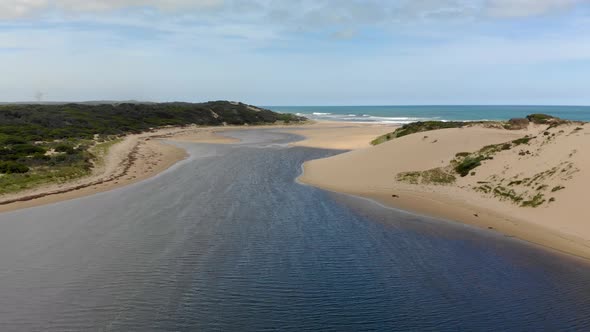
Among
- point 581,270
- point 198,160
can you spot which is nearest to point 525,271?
point 581,270

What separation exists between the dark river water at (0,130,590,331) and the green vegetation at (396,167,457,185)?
20.4 ft

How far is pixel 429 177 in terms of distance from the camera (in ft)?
89.5

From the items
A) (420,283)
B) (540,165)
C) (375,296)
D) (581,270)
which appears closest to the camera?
(375,296)

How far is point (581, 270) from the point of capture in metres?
13.4

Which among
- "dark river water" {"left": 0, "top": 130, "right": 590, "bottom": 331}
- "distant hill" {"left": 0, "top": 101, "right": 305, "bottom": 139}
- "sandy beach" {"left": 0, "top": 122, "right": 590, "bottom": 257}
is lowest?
"dark river water" {"left": 0, "top": 130, "right": 590, "bottom": 331}

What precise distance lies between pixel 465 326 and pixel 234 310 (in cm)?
519

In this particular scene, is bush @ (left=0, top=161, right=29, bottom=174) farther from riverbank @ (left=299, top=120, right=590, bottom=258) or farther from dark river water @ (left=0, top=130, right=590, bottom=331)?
riverbank @ (left=299, top=120, right=590, bottom=258)

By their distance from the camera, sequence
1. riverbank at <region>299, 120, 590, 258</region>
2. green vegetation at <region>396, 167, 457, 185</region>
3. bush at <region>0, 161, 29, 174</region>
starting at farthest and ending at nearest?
bush at <region>0, 161, 29, 174</region> < green vegetation at <region>396, 167, 457, 185</region> < riverbank at <region>299, 120, 590, 258</region>

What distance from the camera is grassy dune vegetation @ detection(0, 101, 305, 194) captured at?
94.9 ft

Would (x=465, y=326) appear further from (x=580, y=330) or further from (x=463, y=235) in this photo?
(x=463, y=235)

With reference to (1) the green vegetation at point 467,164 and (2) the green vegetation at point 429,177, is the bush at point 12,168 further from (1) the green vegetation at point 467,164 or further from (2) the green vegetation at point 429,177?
(1) the green vegetation at point 467,164

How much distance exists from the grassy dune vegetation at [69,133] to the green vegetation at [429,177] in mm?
21483

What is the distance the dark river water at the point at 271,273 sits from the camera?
1023cm

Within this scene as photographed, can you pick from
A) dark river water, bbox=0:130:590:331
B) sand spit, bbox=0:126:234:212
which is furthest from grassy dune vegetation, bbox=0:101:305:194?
dark river water, bbox=0:130:590:331
